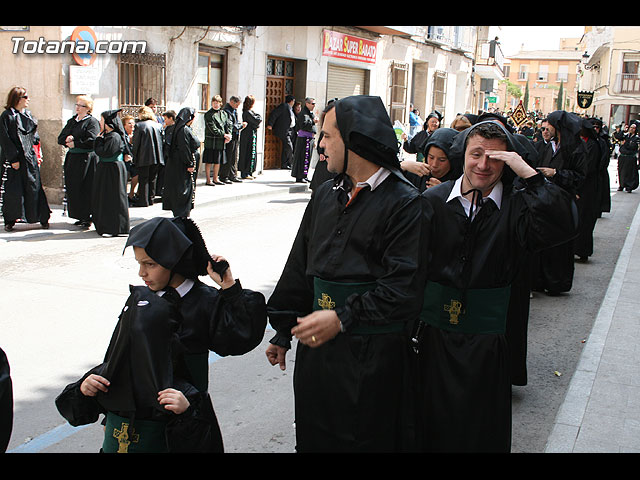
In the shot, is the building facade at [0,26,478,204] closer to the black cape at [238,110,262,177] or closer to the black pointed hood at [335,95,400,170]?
the black cape at [238,110,262,177]

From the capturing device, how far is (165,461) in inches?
96.7

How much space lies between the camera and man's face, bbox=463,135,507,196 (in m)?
3.61

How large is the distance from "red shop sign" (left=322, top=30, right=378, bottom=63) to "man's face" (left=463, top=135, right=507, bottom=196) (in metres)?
19.3

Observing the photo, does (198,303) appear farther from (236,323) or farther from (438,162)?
(438,162)

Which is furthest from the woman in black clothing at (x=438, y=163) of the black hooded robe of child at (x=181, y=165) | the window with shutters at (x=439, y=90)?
the window with shutters at (x=439, y=90)

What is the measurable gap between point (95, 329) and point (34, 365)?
0.93 meters

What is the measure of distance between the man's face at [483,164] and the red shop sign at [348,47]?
19334mm

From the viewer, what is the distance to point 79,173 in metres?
11.4

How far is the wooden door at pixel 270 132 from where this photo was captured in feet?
68.8

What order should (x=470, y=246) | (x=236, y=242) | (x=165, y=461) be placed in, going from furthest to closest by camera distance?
1. (x=236, y=242)
2. (x=470, y=246)
3. (x=165, y=461)

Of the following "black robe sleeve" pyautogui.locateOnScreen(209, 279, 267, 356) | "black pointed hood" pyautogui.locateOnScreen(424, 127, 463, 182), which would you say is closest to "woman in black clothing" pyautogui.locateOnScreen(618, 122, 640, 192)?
"black pointed hood" pyautogui.locateOnScreen(424, 127, 463, 182)

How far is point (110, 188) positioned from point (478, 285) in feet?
27.4
